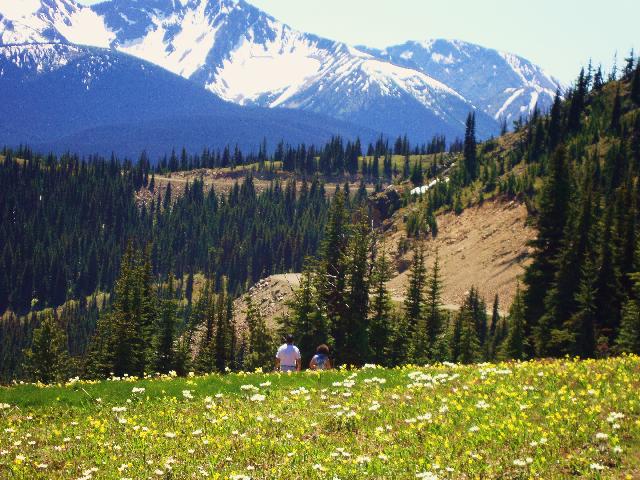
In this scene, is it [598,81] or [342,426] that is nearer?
[342,426]

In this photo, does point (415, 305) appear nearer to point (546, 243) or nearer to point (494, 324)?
point (546, 243)

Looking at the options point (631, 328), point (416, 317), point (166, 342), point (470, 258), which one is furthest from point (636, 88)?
point (631, 328)

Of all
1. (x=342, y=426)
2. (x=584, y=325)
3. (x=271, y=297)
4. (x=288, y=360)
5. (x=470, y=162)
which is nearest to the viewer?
(x=342, y=426)

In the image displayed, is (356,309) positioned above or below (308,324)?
above

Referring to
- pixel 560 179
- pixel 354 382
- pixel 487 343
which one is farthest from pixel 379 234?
pixel 354 382

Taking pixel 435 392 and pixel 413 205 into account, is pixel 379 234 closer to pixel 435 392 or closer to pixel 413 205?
pixel 413 205

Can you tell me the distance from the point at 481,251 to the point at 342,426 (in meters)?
121

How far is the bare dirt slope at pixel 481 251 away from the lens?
12331cm

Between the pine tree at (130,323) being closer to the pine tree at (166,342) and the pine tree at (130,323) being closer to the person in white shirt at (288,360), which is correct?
the pine tree at (166,342)

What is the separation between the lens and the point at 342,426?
17.4 metres

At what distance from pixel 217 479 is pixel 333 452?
2536 mm

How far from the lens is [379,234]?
172 metres

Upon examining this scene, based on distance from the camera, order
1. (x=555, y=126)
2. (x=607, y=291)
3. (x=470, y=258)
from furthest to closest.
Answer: (x=555, y=126) → (x=470, y=258) → (x=607, y=291)

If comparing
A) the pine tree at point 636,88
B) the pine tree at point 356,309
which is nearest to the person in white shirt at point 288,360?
the pine tree at point 356,309
